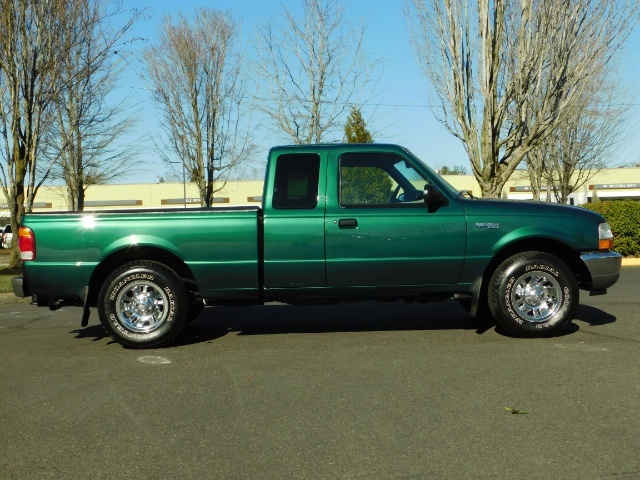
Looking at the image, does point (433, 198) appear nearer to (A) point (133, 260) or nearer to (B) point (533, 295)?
(B) point (533, 295)

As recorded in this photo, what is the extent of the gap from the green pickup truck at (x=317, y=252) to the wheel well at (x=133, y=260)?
16mm

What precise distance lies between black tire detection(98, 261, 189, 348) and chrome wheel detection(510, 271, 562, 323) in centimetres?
323

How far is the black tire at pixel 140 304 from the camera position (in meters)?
7.03

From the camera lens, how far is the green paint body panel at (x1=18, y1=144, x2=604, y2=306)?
6996 mm

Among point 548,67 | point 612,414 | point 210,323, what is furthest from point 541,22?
point 612,414

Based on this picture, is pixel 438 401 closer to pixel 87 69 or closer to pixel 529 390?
pixel 529 390

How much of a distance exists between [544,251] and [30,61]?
1269 centimetres

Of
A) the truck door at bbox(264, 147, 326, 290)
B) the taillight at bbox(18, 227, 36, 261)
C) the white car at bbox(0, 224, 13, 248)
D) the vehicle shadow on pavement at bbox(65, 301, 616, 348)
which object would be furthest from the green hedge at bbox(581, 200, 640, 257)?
the white car at bbox(0, 224, 13, 248)

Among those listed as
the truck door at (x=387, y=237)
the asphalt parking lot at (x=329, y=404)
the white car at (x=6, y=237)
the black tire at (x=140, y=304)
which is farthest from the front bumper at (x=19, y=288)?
the white car at (x=6, y=237)

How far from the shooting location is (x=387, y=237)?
23.1 ft

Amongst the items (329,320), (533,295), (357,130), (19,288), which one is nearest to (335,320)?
(329,320)

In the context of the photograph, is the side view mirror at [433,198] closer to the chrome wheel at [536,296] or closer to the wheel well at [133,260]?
the chrome wheel at [536,296]

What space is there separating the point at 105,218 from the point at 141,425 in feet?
9.66

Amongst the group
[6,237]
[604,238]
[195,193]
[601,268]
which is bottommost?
[6,237]
